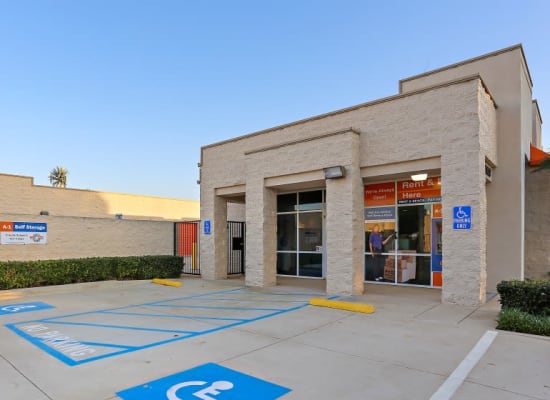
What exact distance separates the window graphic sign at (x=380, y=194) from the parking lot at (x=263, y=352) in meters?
4.01

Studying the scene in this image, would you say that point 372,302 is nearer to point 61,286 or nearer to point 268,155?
point 268,155

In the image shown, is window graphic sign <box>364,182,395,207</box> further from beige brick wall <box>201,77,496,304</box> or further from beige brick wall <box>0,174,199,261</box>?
beige brick wall <box>0,174,199,261</box>

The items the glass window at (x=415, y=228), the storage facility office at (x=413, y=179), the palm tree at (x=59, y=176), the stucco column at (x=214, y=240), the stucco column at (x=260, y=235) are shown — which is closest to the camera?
the storage facility office at (x=413, y=179)

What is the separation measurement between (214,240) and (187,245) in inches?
156

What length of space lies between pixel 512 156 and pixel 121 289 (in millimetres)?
12724

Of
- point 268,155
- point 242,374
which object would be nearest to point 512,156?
point 268,155

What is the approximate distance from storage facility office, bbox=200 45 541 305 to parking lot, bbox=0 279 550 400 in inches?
66.7

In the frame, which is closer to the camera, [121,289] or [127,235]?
[121,289]

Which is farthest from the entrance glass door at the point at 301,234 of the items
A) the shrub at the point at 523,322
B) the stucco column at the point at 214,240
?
the shrub at the point at 523,322

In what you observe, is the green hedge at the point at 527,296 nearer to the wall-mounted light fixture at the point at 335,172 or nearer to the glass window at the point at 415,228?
the glass window at the point at 415,228

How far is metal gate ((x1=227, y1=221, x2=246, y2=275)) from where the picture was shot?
57.4 feet

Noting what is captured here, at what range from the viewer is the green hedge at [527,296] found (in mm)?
7273

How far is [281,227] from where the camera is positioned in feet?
53.2

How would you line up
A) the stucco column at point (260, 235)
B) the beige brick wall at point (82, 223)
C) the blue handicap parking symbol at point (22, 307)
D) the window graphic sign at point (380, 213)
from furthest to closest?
the beige brick wall at point (82, 223), the stucco column at point (260, 235), the window graphic sign at point (380, 213), the blue handicap parking symbol at point (22, 307)
